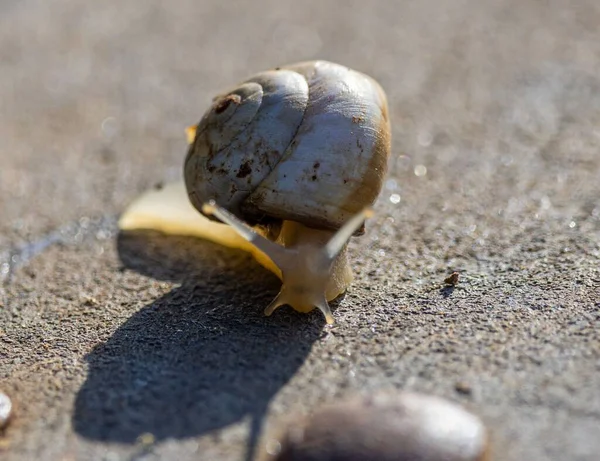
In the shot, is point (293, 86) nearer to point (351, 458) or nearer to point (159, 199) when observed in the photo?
point (159, 199)

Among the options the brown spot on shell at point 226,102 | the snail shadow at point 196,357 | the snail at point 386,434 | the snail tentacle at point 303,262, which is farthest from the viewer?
the brown spot on shell at point 226,102

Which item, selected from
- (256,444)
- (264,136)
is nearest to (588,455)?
(256,444)

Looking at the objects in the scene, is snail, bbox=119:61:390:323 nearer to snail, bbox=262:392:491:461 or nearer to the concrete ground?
the concrete ground

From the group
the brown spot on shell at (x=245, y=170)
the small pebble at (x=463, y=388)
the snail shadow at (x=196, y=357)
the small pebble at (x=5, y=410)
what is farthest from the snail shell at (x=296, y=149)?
the small pebble at (x=5, y=410)

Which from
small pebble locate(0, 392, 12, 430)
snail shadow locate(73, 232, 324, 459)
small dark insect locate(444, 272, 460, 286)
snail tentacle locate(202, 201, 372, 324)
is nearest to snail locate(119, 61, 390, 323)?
snail tentacle locate(202, 201, 372, 324)

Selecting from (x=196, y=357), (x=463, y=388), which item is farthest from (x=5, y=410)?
(x=463, y=388)

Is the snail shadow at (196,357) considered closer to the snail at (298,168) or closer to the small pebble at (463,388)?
the snail at (298,168)

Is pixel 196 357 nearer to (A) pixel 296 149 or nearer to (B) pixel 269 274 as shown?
(B) pixel 269 274
